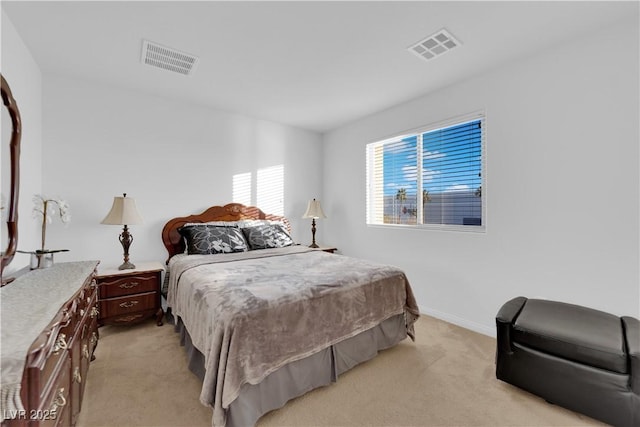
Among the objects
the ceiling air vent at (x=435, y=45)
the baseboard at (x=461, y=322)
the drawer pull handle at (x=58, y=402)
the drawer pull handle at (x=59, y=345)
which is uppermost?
the ceiling air vent at (x=435, y=45)

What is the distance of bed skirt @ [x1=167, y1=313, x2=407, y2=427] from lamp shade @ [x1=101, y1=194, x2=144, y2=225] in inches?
46.7

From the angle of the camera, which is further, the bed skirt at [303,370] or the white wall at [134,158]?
the white wall at [134,158]

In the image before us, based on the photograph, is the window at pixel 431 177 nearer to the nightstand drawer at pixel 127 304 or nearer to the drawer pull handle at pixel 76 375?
the nightstand drawer at pixel 127 304

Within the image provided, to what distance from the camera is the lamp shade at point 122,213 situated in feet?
9.04

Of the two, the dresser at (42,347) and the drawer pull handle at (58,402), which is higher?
the dresser at (42,347)

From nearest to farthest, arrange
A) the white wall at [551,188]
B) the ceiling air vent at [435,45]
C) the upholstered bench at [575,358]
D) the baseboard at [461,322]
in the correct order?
the upholstered bench at [575,358], the white wall at [551,188], the ceiling air vent at [435,45], the baseboard at [461,322]

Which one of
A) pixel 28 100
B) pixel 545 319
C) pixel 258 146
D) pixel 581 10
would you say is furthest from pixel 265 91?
pixel 545 319

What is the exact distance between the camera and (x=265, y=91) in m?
3.16

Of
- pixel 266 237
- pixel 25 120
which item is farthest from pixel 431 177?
pixel 25 120

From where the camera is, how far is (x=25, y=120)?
Answer: 2.29 meters

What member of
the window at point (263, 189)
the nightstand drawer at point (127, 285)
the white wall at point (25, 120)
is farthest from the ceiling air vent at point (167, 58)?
the nightstand drawer at point (127, 285)

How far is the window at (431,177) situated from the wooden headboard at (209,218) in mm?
1622

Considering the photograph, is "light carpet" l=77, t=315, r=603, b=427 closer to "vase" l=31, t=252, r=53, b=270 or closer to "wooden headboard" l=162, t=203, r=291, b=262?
"vase" l=31, t=252, r=53, b=270

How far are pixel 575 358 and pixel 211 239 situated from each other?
3109 millimetres
